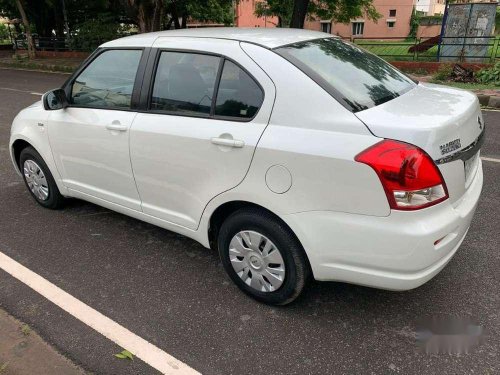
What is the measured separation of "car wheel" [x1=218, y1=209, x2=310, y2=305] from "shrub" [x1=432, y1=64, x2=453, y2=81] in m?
10.3

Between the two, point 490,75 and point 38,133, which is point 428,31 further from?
point 38,133

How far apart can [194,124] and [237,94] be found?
351 mm

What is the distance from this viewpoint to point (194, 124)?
2.86 meters

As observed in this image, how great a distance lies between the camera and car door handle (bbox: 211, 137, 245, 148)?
8.58 feet

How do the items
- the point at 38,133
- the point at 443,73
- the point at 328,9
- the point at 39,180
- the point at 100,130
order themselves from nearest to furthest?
the point at 100,130 → the point at 38,133 → the point at 39,180 → the point at 443,73 → the point at 328,9

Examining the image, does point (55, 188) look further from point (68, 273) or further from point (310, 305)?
point (310, 305)

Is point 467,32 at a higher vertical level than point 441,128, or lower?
lower

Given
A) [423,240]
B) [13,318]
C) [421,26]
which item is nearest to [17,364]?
[13,318]

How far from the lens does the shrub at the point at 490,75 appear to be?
10.6m

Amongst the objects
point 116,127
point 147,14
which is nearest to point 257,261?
point 116,127

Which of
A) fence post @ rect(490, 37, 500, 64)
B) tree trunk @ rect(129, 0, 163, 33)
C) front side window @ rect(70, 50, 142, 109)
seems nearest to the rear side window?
front side window @ rect(70, 50, 142, 109)

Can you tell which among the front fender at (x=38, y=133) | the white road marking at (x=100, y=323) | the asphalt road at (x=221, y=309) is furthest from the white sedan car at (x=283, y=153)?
the white road marking at (x=100, y=323)

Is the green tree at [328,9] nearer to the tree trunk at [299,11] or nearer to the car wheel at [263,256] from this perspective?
the tree trunk at [299,11]

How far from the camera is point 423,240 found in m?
2.23
